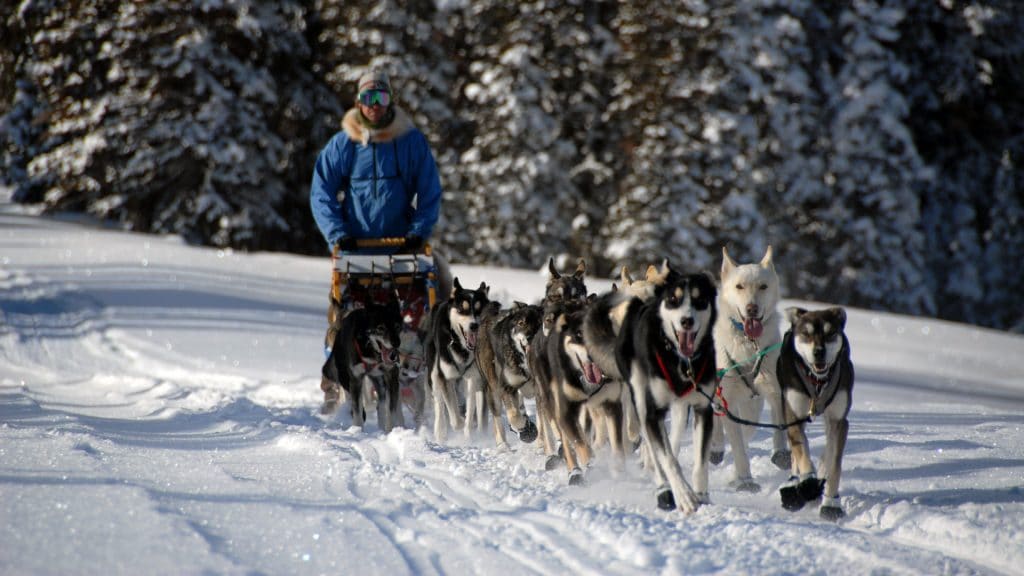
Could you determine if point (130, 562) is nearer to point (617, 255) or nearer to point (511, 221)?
point (617, 255)

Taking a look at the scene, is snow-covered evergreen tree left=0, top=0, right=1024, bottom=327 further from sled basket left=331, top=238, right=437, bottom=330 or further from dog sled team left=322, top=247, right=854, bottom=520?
dog sled team left=322, top=247, right=854, bottom=520

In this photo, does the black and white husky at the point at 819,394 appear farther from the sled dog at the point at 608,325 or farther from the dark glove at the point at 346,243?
the dark glove at the point at 346,243

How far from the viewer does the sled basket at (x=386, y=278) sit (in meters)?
6.74

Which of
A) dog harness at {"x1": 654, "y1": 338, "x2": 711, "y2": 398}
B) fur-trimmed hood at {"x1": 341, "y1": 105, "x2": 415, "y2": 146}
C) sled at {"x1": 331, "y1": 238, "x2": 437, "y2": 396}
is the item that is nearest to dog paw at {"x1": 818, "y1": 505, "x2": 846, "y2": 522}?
dog harness at {"x1": 654, "y1": 338, "x2": 711, "y2": 398}

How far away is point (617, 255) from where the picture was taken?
19.8 meters

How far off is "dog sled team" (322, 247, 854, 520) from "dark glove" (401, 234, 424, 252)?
20.3 inches

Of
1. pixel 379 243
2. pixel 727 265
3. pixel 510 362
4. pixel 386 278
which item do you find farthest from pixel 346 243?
pixel 727 265

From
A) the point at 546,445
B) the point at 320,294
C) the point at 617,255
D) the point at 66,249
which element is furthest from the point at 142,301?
the point at 617,255

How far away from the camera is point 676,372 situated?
4102mm

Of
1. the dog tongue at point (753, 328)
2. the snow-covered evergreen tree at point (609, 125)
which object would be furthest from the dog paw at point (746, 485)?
the snow-covered evergreen tree at point (609, 125)

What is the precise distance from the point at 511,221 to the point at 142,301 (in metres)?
10.6

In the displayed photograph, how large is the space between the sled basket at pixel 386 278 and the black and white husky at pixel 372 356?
0.34 m

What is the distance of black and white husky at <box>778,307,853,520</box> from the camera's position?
4000mm

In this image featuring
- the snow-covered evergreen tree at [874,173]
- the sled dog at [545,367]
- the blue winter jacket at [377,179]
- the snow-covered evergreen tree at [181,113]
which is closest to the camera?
the sled dog at [545,367]
